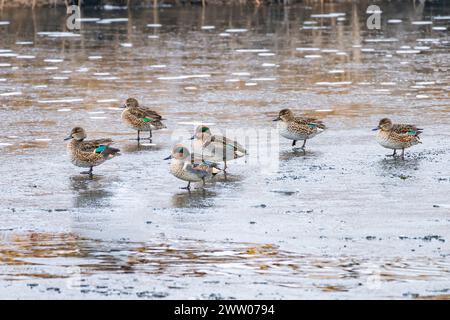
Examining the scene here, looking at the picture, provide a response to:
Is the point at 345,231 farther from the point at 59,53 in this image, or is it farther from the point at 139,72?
the point at 59,53

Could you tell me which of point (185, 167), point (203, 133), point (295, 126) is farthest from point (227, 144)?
point (185, 167)

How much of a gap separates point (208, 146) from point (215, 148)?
3.7 inches

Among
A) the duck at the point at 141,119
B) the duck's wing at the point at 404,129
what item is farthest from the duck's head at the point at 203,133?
the duck's wing at the point at 404,129

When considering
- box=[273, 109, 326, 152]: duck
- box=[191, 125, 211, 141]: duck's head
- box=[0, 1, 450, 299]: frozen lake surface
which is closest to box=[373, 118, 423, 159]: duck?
box=[0, 1, 450, 299]: frozen lake surface

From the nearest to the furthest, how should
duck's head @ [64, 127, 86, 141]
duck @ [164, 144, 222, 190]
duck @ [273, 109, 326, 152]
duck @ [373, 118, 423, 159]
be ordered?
duck @ [164, 144, 222, 190], duck's head @ [64, 127, 86, 141], duck @ [373, 118, 423, 159], duck @ [273, 109, 326, 152]

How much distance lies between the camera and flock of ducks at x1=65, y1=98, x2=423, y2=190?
13852 mm

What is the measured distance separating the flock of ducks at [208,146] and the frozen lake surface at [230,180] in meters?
0.22

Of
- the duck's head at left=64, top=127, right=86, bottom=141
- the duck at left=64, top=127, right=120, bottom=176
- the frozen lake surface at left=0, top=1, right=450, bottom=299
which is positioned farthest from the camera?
the duck's head at left=64, top=127, right=86, bottom=141

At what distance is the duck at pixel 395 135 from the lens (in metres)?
15.5

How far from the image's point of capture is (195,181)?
14008 mm

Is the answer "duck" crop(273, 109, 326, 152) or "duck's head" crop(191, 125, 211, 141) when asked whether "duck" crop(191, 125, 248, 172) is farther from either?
"duck" crop(273, 109, 326, 152)

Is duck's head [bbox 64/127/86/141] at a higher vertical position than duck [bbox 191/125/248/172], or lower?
higher
